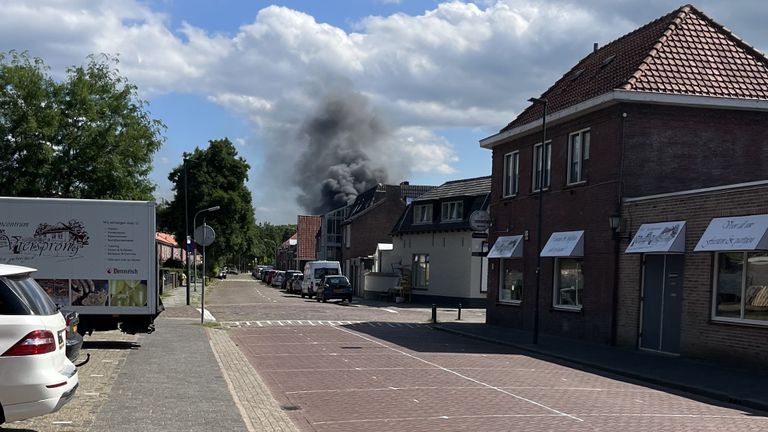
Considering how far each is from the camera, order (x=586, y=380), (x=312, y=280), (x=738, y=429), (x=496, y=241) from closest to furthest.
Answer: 1. (x=738, y=429)
2. (x=586, y=380)
3. (x=496, y=241)
4. (x=312, y=280)

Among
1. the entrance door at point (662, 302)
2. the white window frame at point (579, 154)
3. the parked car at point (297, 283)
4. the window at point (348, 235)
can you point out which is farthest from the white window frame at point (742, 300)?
the window at point (348, 235)

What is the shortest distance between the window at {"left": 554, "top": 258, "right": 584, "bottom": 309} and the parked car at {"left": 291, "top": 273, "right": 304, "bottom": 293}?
33.6 meters

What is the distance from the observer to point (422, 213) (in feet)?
150

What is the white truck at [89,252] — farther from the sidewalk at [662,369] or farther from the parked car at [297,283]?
the parked car at [297,283]

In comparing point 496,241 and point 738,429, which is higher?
point 496,241

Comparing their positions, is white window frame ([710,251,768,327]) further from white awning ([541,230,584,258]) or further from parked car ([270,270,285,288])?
parked car ([270,270,285,288])

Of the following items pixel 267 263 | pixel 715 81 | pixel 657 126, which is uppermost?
pixel 715 81

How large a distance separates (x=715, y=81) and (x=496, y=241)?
9252mm

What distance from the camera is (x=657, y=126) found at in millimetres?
19547

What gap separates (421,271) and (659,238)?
2819 cm

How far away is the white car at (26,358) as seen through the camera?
6797mm

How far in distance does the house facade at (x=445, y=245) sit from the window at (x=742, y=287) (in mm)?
23705

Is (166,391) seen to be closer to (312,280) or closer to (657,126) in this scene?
(657,126)

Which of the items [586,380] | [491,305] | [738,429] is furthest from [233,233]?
[738,429]
